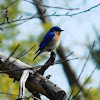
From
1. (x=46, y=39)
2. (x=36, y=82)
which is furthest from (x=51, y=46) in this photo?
(x=36, y=82)

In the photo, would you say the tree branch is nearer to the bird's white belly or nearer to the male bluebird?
the male bluebird

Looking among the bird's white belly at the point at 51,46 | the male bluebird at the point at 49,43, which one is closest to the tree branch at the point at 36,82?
the male bluebird at the point at 49,43

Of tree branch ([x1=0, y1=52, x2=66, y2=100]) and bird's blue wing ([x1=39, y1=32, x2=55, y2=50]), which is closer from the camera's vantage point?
tree branch ([x1=0, y1=52, x2=66, y2=100])

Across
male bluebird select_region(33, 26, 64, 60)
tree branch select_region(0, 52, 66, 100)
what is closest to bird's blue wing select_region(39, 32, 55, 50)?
male bluebird select_region(33, 26, 64, 60)

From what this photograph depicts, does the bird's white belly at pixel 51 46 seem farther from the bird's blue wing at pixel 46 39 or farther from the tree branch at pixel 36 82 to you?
the tree branch at pixel 36 82

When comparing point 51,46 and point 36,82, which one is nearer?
point 36,82

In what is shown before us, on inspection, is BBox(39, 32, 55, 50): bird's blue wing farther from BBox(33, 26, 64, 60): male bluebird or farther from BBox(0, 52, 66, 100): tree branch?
BBox(0, 52, 66, 100): tree branch

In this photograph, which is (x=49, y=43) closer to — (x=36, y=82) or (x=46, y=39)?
(x=46, y=39)

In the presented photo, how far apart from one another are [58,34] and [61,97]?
2634 mm

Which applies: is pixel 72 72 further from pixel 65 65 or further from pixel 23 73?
pixel 23 73

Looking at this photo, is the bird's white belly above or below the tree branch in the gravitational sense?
above

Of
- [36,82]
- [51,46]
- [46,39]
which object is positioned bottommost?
[36,82]

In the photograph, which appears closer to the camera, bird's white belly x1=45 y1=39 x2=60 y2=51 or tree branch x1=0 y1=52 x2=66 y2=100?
tree branch x1=0 y1=52 x2=66 y2=100

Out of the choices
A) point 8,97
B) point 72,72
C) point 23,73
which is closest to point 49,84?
point 23,73
